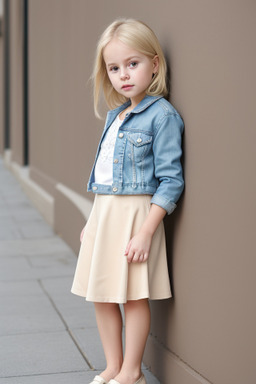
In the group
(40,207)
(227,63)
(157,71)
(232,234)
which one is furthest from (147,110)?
(40,207)

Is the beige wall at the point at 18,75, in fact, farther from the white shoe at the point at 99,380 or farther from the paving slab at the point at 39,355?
the white shoe at the point at 99,380

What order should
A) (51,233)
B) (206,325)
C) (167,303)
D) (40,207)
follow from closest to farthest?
(206,325) < (167,303) < (51,233) < (40,207)

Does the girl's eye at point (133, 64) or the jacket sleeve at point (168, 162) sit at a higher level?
the girl's eye at point (133, 64)

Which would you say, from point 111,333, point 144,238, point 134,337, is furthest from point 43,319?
point 144,238

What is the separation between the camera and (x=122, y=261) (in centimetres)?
265

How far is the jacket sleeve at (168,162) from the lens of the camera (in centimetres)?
260

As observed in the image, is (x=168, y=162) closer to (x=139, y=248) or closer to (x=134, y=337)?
(x=139, y=248)

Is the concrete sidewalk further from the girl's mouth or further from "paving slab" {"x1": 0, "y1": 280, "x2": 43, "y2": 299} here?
the girl's mouth

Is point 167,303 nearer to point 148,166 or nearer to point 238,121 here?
point 148,166

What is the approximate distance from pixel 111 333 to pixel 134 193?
0.67m

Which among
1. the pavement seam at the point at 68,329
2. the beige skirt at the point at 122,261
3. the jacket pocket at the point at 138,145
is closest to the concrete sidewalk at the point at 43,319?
the pavement seam at the point at 68,329

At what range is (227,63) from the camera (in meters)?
2.26

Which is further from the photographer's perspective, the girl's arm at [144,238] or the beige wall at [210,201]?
the girl's arm at [144,238]

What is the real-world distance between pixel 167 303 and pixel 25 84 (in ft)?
30.4
